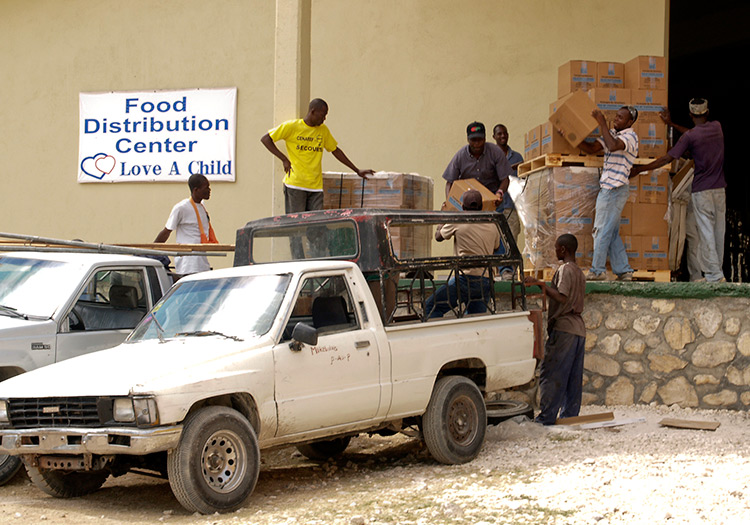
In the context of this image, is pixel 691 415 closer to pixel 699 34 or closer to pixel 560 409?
pixel 560 409

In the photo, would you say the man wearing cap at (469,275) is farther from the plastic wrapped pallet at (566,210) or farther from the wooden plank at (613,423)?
the wooden plank at (613,423)

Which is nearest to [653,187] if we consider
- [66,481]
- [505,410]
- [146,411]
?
[505,410]

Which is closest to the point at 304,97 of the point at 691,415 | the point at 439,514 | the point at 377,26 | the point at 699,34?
the point at 377,26

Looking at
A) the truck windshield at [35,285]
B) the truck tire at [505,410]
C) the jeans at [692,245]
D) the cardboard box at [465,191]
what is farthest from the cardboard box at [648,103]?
the truck windshield at [35,285]

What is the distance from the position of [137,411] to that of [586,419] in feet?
16.0

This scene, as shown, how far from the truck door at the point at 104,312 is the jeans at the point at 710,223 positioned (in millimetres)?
6136

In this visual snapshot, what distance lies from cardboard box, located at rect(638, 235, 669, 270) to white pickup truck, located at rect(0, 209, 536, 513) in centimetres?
290

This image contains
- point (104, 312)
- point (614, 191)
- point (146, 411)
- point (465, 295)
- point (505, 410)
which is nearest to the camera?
point (146, 411)

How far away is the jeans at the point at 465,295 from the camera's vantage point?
867 centimetres

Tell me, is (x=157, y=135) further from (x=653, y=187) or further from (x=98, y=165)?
(x=653, y=187)

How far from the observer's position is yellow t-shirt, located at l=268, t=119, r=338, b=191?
35.3 ft

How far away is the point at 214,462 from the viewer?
6.39 metres

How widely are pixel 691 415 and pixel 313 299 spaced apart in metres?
4.61

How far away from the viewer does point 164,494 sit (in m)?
7.29
